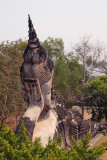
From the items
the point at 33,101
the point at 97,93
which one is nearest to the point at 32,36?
the point at 33,101

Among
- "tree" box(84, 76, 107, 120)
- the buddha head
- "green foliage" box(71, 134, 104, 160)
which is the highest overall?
the buddha head

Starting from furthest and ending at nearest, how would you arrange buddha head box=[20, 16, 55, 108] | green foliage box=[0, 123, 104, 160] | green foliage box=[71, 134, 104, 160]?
buddha head box=[20, 16, 55, 108] → green foliage box=[71, 134, 104, 160] → green foliage box=[0, 123, 104, 160]

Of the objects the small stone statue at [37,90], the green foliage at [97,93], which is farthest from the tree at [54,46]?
the small stone statue at [37,90]

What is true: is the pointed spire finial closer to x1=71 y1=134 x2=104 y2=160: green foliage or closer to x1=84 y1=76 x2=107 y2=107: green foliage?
x1=71 y1=134 x2=104 y2=160: green foliage

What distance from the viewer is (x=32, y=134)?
11.6 feet

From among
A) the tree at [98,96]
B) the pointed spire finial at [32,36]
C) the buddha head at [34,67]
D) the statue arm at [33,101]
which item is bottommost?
the tree at [98,96]

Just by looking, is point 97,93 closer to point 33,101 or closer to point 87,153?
point 33,101

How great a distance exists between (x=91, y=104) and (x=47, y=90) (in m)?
7.67

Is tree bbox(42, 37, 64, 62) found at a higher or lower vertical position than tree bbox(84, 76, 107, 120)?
higher

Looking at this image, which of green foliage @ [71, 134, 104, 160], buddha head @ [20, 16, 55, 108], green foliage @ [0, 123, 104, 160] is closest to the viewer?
green foliage @ [0, 123, 104, 160]

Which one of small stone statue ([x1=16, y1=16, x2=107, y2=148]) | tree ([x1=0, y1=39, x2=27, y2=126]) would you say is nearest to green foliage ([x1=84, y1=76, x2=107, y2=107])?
tree ([x1=0, y1=39, x2=27, y2=126])

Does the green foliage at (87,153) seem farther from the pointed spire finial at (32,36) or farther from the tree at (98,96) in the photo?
the tree at (98,96)

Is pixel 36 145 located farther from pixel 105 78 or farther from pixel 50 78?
pixel 105 78

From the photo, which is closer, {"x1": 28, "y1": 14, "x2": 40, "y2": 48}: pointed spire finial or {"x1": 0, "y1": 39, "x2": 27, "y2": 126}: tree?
{"x1": 28, "y1": 14, "x2": 40, "y2": 48}: pointed spire finial
